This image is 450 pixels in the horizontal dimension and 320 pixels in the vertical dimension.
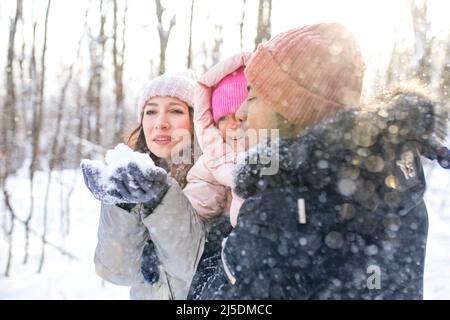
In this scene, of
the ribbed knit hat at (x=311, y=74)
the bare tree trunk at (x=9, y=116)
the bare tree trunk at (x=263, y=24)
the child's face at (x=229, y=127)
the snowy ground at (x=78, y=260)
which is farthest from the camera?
the bare tree trunk at (x=9, y=116)

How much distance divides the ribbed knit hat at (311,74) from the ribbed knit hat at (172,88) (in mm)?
651

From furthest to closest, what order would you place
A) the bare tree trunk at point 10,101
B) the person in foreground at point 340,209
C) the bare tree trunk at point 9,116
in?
the bare tree trunk at point 10,101
the bare tree trunk at point 9,116
the person in foreground at point 340,209

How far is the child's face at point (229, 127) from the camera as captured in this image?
144cm

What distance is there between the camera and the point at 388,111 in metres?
1.01

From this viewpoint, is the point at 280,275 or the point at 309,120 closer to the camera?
the point at 280,275

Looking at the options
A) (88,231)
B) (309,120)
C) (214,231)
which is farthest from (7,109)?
(309,120)

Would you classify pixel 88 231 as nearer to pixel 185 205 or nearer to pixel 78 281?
pixel 78 281

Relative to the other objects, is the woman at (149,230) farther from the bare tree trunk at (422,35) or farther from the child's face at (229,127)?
the bare tree trunk at (422,35)

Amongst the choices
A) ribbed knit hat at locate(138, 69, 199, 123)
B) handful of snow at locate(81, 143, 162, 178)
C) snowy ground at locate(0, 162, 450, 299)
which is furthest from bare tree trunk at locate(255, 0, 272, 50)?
snowy ground at locate(0, 162, 450, 299)

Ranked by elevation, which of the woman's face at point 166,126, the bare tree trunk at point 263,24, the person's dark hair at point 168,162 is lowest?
the person's dark hair at point 168,162

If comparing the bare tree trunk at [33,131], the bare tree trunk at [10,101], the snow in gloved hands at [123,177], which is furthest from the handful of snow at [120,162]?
the bare tree trunk at [10,101]

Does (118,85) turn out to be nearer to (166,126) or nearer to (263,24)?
(263,24)

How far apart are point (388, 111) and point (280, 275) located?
0.42m
